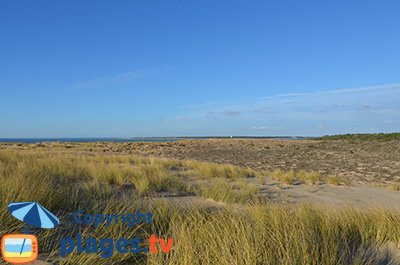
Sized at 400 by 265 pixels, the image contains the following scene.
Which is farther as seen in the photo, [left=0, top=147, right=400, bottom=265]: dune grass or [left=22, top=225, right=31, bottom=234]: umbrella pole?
[left=22, top=225, right=31, bottom=234]: umbrella pole

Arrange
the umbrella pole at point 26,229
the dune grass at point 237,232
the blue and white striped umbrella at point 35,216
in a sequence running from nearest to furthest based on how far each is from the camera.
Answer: the blue and white striped umbrella at point 35,216, the dune grass at point 237,232, the umbrella pole at point 26,229

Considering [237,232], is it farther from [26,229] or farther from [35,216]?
[26,229]

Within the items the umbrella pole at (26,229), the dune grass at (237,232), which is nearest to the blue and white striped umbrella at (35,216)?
the dune grass at (237,232)

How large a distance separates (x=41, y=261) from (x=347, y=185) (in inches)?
472

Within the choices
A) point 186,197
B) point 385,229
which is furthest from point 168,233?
point 186,197

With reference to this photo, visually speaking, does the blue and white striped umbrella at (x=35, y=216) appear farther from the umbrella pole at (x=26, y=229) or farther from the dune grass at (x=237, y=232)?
the umbrella pole at (x=26, y=229)

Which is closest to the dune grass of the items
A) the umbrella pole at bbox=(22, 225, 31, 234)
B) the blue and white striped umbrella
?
the umbrella pole at bbox=(22, 225, 31, 234)

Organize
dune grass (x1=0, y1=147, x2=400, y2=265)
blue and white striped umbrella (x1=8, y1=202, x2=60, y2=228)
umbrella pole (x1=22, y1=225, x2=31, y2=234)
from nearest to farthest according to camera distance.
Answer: blue and white striped umbrella (x1=8, y1=202, x2=60, y2=228) → dune grass (x1=0, y1=147, x2=400, y2=265) → umbrella pole (x1=22, y1=225, x2=31, y2=234)

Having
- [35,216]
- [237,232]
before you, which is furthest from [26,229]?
[237,232]

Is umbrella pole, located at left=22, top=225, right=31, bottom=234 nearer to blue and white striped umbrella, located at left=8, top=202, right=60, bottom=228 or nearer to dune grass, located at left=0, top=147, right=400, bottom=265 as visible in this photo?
dune grass, located at left=0, top=147, right=400, bottom=265

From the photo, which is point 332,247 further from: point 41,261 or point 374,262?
point 41,261

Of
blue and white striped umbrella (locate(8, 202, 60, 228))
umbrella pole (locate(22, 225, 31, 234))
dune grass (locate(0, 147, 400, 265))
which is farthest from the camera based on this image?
umbrella pole (locate(22, 225, 31, 234))

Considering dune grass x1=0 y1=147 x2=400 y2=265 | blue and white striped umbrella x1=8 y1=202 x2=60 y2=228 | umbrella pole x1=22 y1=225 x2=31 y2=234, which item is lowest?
dune grass x1=0 y1=147 x2=400 y2=265

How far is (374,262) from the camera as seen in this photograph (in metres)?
3.76
